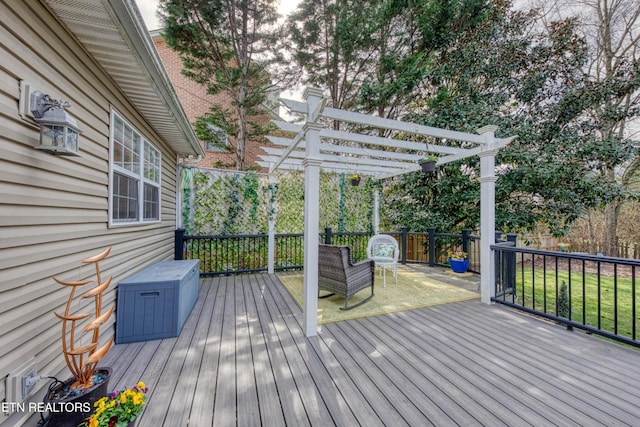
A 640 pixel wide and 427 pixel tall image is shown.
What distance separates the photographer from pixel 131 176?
316 cm

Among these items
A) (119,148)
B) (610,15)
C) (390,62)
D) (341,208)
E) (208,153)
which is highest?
(610,15)

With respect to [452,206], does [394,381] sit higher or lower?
lower

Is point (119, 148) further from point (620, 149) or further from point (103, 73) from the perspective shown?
point (620, 149)

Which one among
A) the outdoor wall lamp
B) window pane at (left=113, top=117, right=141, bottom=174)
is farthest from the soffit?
the outdoor wall lamp

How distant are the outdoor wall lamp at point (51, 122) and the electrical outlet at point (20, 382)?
4.29ft

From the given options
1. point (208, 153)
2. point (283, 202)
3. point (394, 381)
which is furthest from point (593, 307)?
point (208, 153)

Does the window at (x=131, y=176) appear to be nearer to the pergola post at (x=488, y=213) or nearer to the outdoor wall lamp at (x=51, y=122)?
the outdoor wall lamp at (x=51, y=122)

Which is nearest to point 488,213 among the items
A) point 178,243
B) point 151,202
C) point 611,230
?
point 151,202

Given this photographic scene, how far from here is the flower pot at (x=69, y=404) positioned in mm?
1413

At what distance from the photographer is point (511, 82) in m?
6.65

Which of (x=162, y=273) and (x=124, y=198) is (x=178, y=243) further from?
(x=124, y=198)

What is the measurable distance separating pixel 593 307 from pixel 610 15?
8.94m

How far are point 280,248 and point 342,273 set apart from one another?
9.65 feet

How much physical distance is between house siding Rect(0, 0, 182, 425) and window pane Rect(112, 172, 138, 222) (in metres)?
0.25
